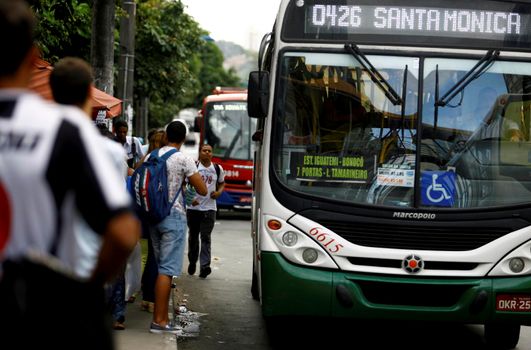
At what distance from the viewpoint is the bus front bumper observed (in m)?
7.12

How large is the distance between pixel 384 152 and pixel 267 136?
Result: 0.91 meters

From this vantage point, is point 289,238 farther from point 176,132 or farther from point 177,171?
point 176,132

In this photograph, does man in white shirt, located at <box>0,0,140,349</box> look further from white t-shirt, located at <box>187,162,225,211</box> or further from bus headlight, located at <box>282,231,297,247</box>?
white t-shirt, located at <box>187,162,225,211</box>

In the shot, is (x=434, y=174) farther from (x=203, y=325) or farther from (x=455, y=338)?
(x=203, y=325)

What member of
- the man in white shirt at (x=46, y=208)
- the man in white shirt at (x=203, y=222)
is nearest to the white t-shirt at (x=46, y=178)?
the man in white shirt at (x=46, y=208)

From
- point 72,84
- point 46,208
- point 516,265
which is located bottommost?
point 516,265

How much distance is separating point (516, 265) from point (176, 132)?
2.90m

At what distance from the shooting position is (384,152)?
742 centimetres

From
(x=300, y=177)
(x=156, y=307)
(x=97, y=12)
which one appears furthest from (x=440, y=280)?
(x=97, y=12)

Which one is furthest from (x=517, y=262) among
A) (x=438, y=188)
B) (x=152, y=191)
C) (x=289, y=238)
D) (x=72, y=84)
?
(x=72, y=84)

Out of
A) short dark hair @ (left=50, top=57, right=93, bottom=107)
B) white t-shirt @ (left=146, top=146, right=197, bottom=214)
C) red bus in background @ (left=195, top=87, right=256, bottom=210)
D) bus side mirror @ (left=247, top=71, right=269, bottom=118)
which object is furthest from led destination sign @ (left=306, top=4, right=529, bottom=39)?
red bus in background @ (left=195, top=87, right=256, bottom=210)

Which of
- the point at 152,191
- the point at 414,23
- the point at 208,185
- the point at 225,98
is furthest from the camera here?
the point at 225,98

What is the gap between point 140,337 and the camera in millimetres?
7859

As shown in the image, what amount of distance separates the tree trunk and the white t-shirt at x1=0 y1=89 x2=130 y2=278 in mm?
9477
